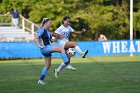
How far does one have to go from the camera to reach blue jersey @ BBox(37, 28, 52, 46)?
628 inches

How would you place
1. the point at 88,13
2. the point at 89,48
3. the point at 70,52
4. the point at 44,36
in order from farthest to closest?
1. the point at 88,13
2. the point at 89,48
3. the point at 70,52
4. the point at 44,36

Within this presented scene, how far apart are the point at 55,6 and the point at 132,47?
1179 centimetres

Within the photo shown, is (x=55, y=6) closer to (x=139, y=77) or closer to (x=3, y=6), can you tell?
(x=3, y=6)

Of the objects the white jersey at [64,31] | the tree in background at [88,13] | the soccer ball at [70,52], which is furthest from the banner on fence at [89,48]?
the white jersey at [64,31]

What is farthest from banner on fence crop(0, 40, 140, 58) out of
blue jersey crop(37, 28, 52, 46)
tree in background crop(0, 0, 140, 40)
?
blue jersey crop(37, 28, 52, 46)

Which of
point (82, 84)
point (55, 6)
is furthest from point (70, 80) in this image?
point (55, 6)

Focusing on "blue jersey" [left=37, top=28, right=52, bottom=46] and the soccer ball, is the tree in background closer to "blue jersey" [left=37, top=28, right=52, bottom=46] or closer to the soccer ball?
the soccer ball

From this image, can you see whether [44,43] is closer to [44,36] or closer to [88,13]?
[44,36]

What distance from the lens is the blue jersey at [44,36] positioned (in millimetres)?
15953

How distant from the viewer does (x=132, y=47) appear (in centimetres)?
3800

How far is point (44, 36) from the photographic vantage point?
1609 centimetres

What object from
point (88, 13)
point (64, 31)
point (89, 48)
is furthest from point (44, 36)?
point (88, 13)

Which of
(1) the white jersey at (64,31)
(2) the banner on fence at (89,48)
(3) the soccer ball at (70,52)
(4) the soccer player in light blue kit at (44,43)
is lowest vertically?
(2) the banner on fence at (89,48)

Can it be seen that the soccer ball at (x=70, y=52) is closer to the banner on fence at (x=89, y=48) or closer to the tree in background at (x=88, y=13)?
the banner on fence at (x=89, y=48)
